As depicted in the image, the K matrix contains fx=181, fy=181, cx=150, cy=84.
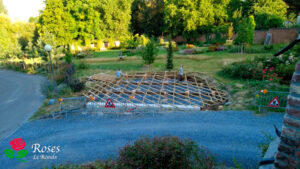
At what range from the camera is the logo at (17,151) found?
4984 millimetres

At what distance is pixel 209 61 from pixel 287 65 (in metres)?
6.11

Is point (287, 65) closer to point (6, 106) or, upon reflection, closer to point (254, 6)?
point (6, 106)

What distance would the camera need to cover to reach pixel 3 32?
2356 centimetres

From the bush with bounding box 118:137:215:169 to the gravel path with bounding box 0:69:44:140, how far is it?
527cm

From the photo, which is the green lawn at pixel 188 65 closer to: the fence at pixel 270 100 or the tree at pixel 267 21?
the fence at pixel 270 100

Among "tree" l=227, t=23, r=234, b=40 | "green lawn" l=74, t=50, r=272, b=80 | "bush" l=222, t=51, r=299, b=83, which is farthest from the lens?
"tree" l=227, t=23, r=234, b=40

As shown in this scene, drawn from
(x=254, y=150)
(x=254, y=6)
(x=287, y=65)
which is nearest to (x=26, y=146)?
(x=254, y=150)

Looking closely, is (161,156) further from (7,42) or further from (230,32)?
(7,42)

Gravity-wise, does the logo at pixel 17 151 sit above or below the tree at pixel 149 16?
below

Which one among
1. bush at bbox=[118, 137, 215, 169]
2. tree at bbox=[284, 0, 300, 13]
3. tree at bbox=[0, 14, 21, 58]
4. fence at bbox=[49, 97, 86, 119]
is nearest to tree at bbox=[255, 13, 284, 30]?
tree at bbox=[284, 0, 300, 13]

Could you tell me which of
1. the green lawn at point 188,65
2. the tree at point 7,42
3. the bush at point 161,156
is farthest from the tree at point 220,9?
the bush at point 161,156

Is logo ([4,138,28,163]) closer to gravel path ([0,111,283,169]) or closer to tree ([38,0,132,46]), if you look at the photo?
gravel path ([0,111,283,169])

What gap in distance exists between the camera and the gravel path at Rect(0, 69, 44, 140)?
6.85 metres

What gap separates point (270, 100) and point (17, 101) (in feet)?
37.9
